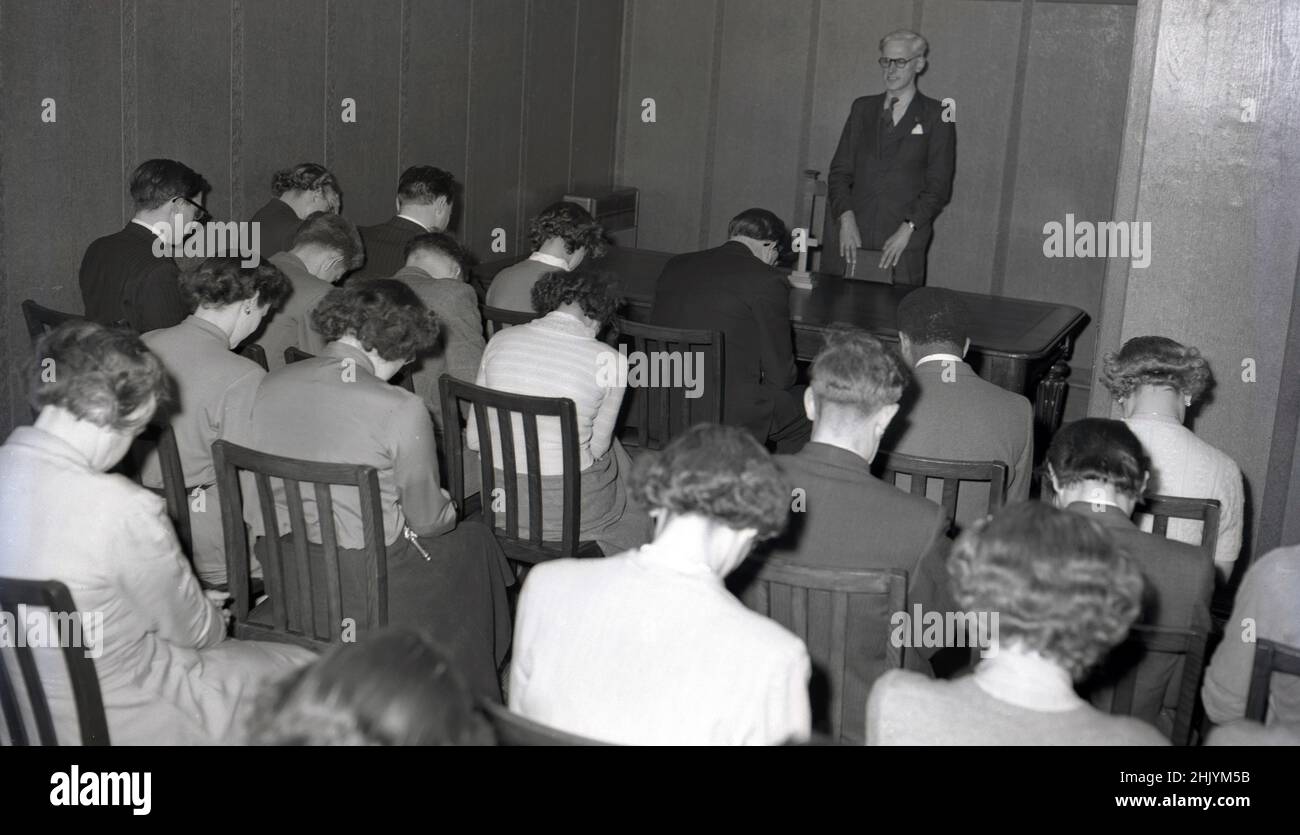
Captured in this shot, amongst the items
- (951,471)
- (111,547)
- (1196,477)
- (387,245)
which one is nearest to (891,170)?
(387,245)

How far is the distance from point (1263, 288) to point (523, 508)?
2.54m

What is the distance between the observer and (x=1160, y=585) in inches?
96.1

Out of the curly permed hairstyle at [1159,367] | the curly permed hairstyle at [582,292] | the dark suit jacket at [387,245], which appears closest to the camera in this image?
the curly permed hairstyle at [1159,367]

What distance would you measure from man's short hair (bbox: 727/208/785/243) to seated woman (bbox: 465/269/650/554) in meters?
1.09

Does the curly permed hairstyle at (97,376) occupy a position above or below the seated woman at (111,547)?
above

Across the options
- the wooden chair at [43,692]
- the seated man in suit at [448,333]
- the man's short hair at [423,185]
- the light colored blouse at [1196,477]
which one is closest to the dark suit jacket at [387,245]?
the man's short hair at [423,185]

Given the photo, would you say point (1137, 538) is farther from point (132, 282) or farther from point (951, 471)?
point (132, 282)

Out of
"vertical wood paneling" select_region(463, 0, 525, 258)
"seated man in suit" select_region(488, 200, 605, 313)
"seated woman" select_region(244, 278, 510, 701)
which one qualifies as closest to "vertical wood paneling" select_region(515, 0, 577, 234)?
"vertical wood paneling" select_region(463, 0, 525, 258)

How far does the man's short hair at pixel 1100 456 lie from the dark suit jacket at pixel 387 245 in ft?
10.6

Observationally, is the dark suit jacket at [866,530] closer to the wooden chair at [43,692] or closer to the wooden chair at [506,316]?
the wooden chair at [43,692]

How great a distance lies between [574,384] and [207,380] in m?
0.94

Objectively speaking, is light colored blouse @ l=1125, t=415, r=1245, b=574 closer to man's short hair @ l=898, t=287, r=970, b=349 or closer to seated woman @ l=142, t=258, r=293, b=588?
man's short hair @ l=898, t=287, r=970, b=349

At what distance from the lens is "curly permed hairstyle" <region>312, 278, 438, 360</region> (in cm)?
298

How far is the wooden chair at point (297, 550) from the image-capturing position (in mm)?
2453
